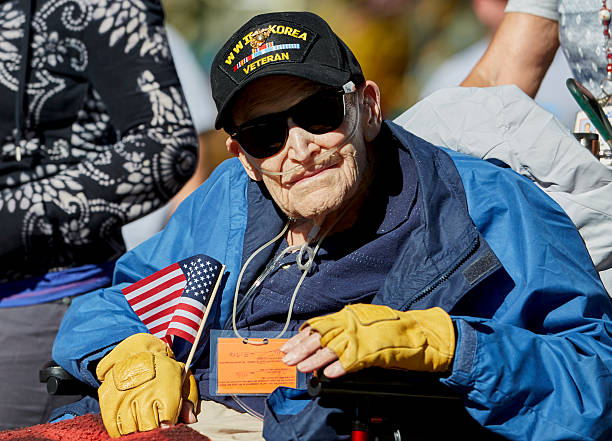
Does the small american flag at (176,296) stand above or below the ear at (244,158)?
below

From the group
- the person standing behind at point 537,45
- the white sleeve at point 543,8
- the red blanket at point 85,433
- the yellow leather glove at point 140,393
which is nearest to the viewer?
the red blanket at point 85,433

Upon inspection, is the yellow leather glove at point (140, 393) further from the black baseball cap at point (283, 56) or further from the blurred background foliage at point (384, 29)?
the blurred background foliage at point (384, 29)

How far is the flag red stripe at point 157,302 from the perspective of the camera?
7.53 feet

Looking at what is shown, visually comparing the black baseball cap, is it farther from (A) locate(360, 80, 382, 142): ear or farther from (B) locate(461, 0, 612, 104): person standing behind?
(B) locate(461, 0, 612, 104): person standing behind

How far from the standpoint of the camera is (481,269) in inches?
74.8

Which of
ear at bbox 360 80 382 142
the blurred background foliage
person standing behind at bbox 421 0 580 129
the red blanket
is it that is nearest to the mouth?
ear at bbox 360 80 382 142

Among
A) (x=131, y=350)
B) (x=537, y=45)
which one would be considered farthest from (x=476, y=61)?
(x=131, y=350)

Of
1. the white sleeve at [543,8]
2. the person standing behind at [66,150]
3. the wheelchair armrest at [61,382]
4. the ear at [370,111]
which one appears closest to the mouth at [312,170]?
the ear at [370,111]

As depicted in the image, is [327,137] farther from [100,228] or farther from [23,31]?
[23,31]

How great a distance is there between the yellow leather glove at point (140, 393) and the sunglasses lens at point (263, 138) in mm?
599

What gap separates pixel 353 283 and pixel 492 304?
→ 0.38 meters

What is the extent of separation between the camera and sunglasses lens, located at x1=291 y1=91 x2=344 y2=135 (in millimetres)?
2049

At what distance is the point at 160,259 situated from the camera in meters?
2.50

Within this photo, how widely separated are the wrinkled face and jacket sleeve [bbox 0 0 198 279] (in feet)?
1.58
